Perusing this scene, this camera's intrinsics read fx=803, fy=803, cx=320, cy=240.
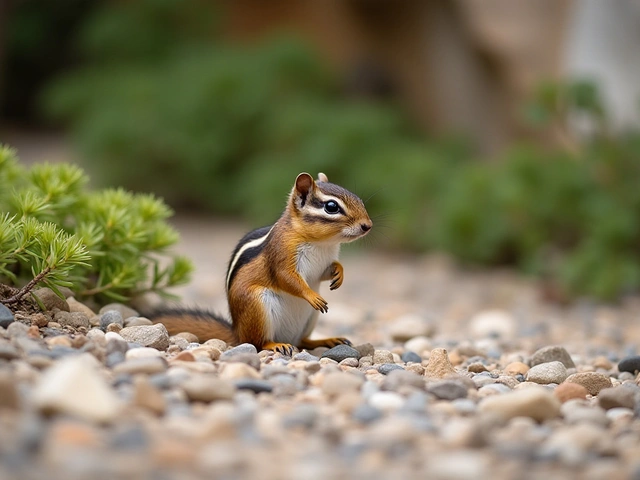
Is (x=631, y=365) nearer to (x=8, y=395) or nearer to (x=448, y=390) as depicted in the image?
(x=448, y=390)

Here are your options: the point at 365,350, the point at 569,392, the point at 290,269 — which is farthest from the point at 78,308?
the point at 569,392

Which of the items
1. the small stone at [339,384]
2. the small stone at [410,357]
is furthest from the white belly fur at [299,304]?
the small stone at [339,384]

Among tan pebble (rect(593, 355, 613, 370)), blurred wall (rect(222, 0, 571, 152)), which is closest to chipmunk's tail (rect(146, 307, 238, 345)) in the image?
tan pebble (rect(593, 355, 613, 370))

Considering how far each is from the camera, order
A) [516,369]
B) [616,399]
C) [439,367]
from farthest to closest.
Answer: [516,369]
[439,367]
[616,399]

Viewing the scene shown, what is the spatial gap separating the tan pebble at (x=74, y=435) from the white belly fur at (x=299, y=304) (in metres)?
1.53

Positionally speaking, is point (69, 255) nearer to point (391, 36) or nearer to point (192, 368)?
point (192, 368)

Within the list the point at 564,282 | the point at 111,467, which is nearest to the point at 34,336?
the point at 111,467

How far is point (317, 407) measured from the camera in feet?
8.15

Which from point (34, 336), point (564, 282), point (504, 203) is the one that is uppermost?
point (504, 203)

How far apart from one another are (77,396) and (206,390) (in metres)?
0.42

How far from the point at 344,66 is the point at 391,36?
937 mm

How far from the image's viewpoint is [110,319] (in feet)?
11.3

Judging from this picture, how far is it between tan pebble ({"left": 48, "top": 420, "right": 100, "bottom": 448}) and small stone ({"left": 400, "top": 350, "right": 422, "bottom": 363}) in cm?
202

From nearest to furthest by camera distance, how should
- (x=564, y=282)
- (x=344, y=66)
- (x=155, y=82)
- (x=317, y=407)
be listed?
1. (x=317, y=407)
2. (x=564, y=282)
3. (x=155, y=82)
4. (x=344, y=66)
